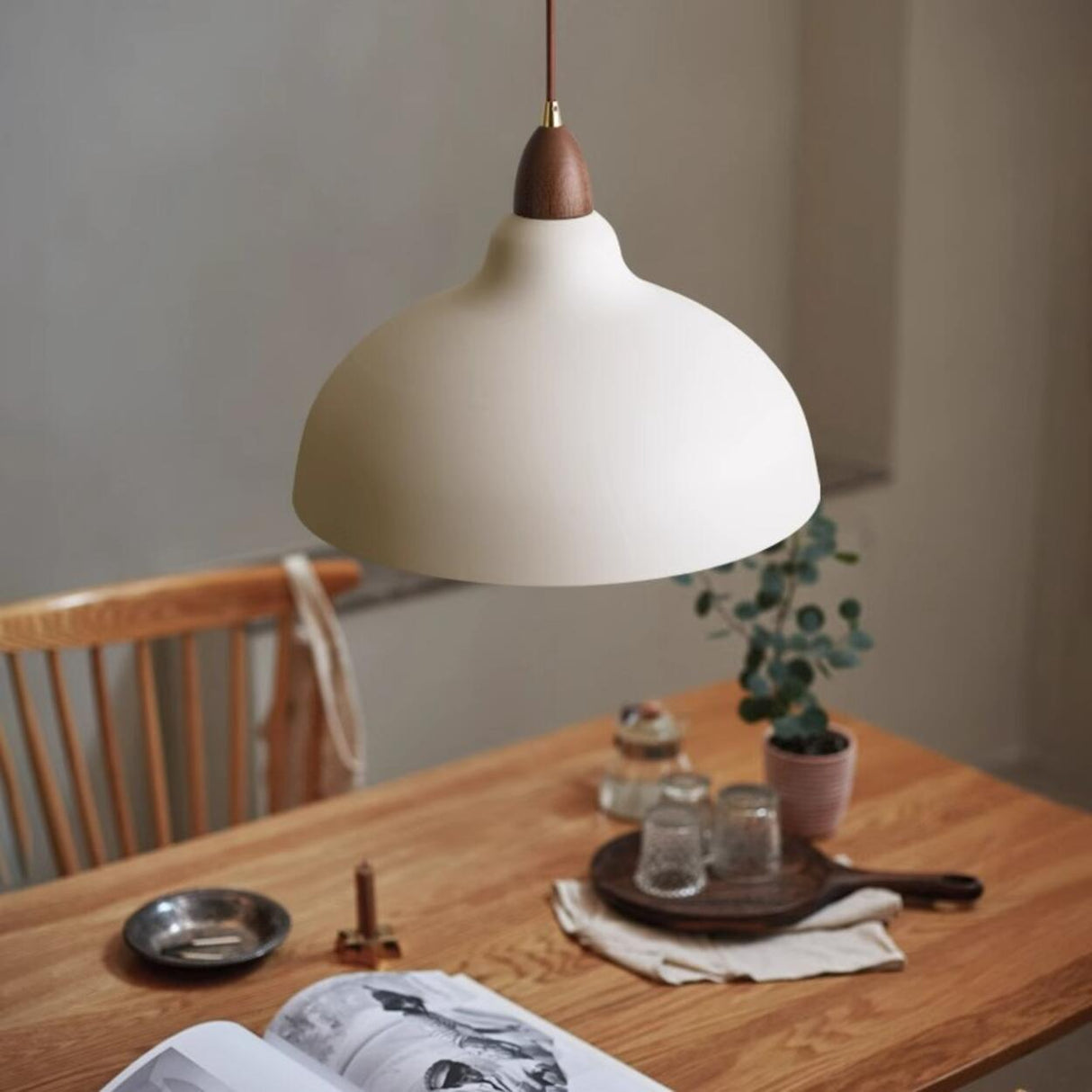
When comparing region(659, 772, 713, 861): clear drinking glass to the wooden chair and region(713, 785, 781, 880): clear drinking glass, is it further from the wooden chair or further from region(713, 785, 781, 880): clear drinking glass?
the wooden chair

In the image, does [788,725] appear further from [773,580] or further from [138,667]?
[138,667]

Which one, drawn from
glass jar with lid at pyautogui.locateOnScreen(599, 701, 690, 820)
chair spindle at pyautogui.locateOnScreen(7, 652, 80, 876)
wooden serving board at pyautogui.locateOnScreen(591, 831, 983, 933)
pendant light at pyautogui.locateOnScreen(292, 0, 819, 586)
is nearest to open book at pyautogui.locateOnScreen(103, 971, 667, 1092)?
wooden serving board at pyautogui.locateOnScreen(591, 831, 983, 933)

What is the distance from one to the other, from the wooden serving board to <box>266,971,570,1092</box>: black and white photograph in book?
0.74 ft

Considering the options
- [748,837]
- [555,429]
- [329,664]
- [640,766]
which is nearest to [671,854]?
[748,837]

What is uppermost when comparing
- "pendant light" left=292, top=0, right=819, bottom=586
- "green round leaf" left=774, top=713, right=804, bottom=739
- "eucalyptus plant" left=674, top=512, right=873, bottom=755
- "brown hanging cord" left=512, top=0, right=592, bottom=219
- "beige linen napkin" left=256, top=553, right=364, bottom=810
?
"brown hanging cord" left=512, top=0, right=592, bottom=219

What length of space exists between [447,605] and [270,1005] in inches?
51.4

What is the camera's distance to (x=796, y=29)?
323 centimetres

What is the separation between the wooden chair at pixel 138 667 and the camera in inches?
83.5

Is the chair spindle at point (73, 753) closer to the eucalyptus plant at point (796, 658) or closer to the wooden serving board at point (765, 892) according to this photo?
the wooden serving board at point (765, 892)

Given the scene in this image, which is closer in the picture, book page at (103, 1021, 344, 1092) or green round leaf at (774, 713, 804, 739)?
book page at (103, 1021, 344, 1092)

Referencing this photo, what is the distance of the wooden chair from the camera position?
212 centimetres

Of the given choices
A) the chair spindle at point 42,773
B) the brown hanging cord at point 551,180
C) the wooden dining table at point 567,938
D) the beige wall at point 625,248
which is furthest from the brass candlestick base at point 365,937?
the beige wall at point 625,248

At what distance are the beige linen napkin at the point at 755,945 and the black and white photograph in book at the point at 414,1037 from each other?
173 mm

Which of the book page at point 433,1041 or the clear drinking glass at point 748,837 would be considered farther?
the clear drinking glass at point 748,837
